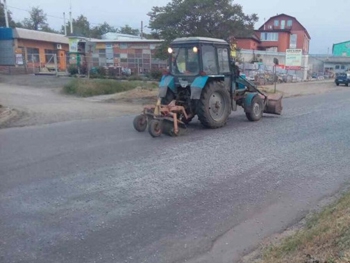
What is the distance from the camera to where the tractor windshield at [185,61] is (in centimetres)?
1080

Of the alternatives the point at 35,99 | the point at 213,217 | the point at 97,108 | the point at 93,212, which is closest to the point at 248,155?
the point at 213,217

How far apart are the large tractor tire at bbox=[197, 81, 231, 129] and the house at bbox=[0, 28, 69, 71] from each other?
25.7 metres

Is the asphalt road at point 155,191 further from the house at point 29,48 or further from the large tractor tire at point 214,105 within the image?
the house at point 29,48

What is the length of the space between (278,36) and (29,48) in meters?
43.1

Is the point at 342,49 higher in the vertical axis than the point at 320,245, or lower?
higher

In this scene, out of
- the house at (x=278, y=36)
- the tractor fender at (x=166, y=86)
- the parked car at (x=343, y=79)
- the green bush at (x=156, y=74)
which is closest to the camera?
the tractor fender at (x=166, y=86)

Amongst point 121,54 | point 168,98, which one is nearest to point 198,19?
point 121,54

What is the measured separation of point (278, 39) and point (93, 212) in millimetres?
64812

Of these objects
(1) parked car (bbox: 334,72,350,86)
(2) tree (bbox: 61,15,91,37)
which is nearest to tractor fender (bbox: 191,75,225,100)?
(1) parked car (bbox: 334,72,350,86)

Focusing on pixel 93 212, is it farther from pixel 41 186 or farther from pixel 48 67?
pixel 48 67

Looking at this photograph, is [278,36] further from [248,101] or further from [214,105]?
[214,105]

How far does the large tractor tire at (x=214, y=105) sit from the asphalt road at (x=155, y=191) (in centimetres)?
60

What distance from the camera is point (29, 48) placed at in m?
37.9

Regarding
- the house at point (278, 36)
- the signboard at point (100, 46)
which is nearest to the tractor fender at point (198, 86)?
the signboard at point (100, 46)
